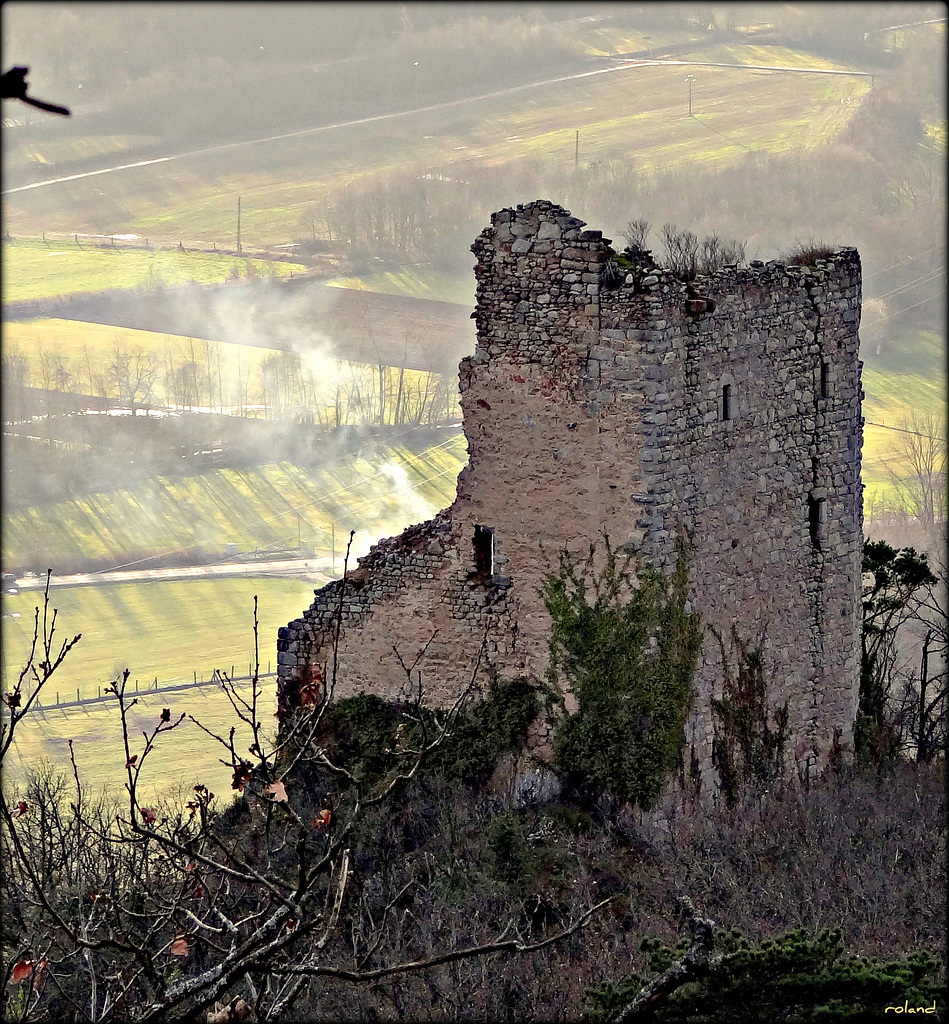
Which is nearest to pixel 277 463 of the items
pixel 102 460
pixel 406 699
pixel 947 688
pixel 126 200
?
pixel 102 460

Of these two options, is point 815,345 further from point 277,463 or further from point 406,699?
point 277,463

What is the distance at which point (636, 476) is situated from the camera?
18797 mm

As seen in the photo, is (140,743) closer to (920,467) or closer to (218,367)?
(218,367)

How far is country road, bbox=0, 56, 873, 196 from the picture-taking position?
5638 centimetres

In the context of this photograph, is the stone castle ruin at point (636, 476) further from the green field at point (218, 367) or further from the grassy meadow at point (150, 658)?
the green field at point (218, 367)

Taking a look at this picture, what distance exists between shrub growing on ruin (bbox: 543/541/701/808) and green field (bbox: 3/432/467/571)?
34.3m

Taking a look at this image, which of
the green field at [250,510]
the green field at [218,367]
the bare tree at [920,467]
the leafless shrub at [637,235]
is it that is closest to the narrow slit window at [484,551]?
the leafless shrub at [637,235]

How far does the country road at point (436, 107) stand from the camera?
185 feet

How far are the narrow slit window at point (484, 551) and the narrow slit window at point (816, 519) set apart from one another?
3.38m

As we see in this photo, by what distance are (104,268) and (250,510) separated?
10.3 meters

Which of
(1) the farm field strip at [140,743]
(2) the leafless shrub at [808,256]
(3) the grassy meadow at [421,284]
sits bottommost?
(1) the farm field strip at [140,743]

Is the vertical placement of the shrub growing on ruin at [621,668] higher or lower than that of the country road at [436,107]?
lower

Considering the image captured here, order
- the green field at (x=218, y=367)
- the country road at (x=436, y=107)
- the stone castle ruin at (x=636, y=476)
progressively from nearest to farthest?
1. the stone castle ruin at (x=636, y=476)
2. the country road at (x=436, y=107)
3. the green field at (x=218, y=367)

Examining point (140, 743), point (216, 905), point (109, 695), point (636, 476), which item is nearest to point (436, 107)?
point (109, 695)
